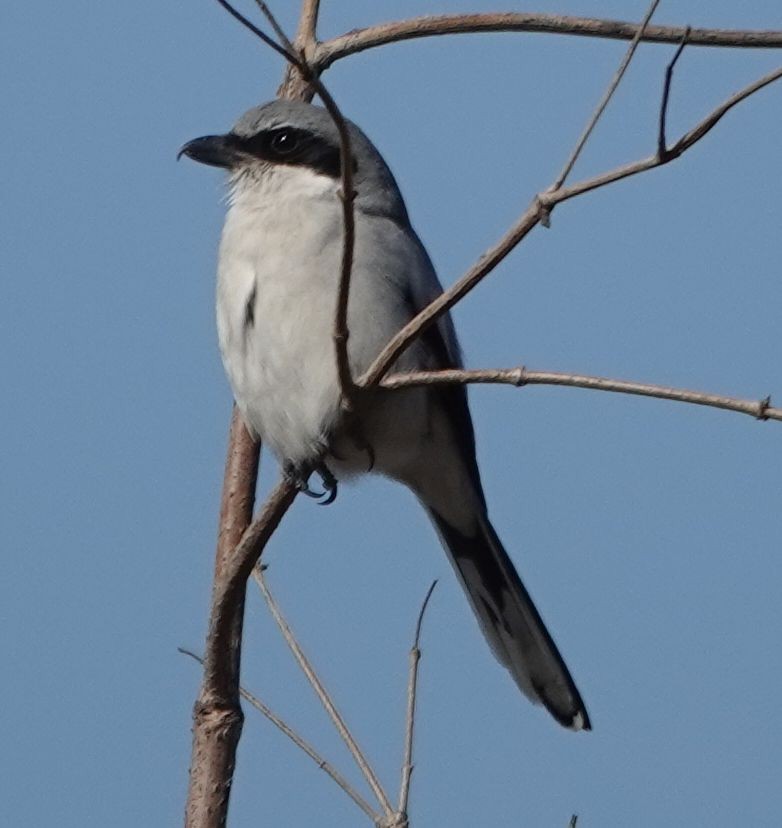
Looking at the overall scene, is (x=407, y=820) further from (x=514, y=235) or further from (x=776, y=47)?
(x=776, y=47)

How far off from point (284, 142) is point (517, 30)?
0.74 meters

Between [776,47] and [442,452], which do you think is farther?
[442,452]

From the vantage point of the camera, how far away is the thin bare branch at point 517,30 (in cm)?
322

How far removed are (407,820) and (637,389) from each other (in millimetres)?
1086

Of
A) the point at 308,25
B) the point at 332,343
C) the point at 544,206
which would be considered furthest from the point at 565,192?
the point at 308,25

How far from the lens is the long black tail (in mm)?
3816

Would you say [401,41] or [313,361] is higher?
[401,41]

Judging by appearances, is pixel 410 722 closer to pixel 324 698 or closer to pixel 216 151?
pixel 324 698

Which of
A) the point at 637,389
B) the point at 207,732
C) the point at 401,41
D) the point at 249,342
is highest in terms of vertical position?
the point at 401,41

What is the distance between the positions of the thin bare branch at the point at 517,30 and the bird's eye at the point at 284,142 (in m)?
0.22

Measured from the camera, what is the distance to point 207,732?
304 centimetres

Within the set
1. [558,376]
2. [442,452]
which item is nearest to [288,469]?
[442,452]

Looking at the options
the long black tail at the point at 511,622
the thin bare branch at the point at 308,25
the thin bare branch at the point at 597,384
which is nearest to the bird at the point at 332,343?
the long black tail at the point at 511,622

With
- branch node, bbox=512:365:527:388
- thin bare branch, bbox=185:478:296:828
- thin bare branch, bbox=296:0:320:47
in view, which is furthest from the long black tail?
branch node, bbox=512:365:527:388
